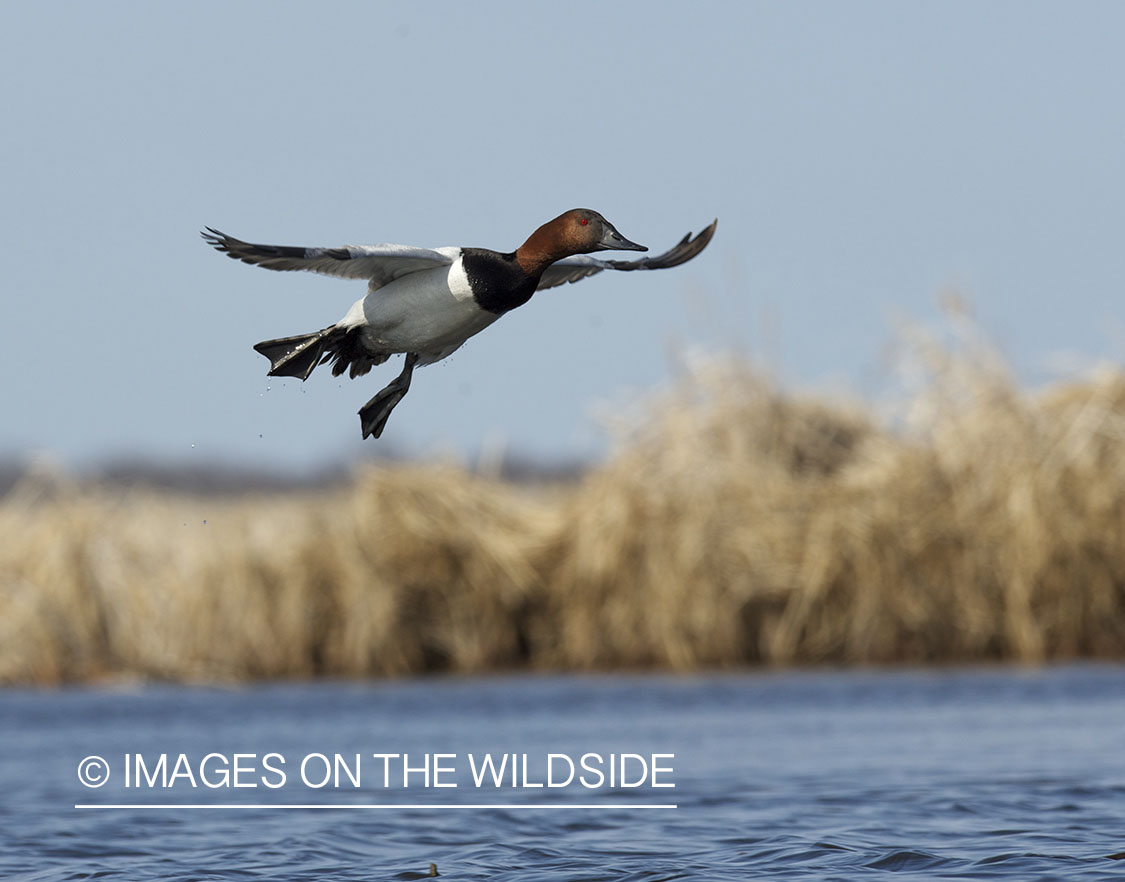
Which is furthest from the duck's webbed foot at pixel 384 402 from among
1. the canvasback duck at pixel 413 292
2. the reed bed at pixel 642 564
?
the reed bed at pixel 642 564

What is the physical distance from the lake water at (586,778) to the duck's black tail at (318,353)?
9.43 ft

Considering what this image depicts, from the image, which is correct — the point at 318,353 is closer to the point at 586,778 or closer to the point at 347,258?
the point at 347,258

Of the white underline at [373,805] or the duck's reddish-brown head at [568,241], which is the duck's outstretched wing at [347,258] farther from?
the white underline at [373,805]

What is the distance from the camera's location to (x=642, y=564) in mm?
21844

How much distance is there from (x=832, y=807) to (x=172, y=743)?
24.6ft

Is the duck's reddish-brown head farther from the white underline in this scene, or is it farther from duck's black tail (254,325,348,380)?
the white underline

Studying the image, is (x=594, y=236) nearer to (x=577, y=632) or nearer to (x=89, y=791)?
(x=89, y=791)

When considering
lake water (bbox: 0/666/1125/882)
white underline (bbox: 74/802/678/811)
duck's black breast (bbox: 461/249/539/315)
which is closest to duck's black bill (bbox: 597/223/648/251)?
duck's black breast (bbox: 461/249/539/315)

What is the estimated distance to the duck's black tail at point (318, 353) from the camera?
955cm

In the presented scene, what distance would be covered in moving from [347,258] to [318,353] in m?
0.97

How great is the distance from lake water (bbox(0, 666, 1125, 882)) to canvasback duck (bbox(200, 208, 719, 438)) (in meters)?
2.94

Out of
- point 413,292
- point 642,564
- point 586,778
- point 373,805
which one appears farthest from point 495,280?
point 642,564

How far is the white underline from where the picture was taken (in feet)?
43.9

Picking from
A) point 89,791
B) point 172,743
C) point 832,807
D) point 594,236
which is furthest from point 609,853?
point 172,743
